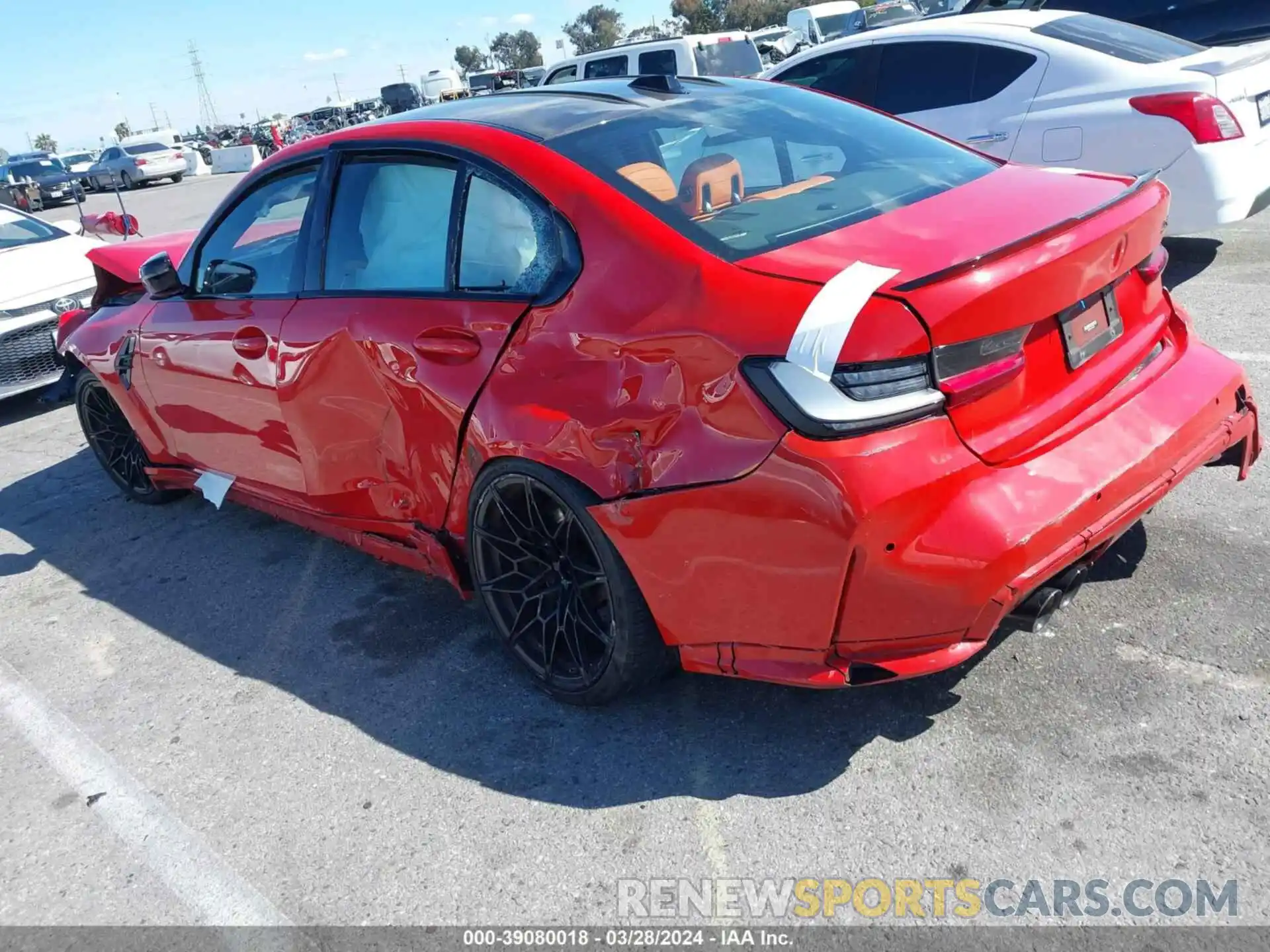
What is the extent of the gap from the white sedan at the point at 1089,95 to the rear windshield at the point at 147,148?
1410 inches

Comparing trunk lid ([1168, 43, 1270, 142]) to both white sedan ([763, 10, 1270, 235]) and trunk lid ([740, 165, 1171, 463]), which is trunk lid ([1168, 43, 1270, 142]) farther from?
trunk lid ([740, 165, 1171, 463])

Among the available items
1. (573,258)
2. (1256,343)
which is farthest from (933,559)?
(1256,343)

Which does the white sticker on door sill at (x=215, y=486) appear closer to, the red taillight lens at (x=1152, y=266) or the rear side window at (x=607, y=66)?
the red taillight lens at (x=1152, y=266)

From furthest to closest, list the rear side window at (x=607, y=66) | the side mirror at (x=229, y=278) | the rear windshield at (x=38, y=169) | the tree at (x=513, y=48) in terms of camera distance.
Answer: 1. the tree at (x=513, y=48)
2. the rear windshield at (x=38, y=169)
3. the rear side window at (x=607, y=66)
4. the side mirror at (x=229, y=278)

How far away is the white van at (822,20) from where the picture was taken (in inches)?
950

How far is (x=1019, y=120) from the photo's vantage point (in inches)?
248

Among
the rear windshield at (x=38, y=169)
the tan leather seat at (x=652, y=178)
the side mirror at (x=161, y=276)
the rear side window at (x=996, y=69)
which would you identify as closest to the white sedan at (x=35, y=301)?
the side mirror at (x=161, y=276)

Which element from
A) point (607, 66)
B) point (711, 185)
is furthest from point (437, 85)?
point (711, 185)

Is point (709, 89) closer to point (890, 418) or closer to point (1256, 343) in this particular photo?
point (890, 418)

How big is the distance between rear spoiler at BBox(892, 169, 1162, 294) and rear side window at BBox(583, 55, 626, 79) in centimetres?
1345

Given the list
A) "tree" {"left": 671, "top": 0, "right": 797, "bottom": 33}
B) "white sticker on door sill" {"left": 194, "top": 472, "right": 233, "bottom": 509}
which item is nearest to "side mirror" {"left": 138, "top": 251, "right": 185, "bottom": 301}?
"white sticker on door sill" {"left": 194, "top": 472, "right": 233, "bottom": 509}

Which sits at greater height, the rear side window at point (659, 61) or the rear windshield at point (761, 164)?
the rear side window at point (659, 61)

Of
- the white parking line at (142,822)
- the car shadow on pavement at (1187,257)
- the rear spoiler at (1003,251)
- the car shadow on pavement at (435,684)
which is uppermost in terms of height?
the rear spoiler at (1003,251)

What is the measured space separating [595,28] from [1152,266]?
102 meters
